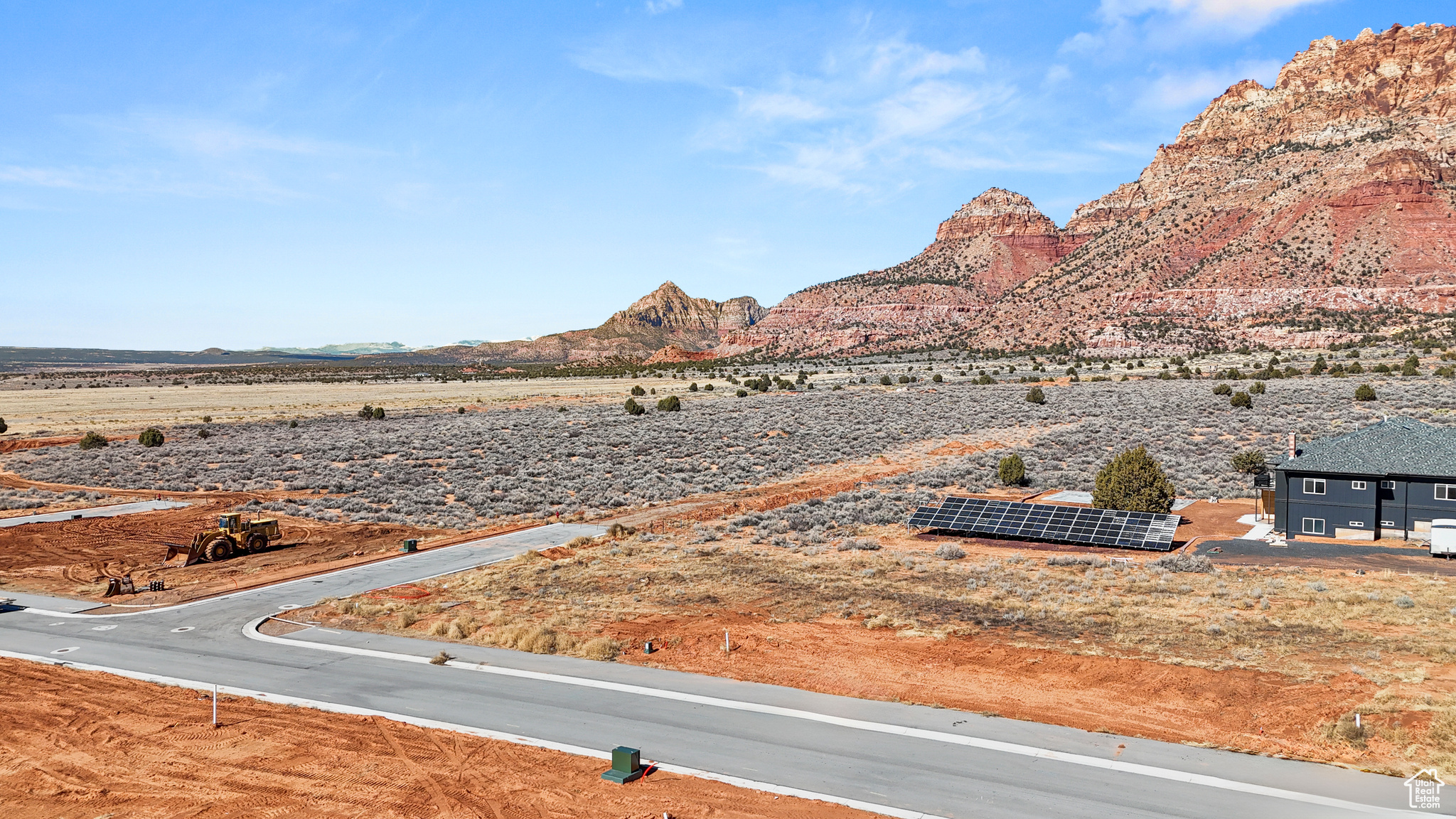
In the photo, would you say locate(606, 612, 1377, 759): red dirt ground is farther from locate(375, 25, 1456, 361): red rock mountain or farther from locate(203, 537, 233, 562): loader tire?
locate(375, 25, 1456, 361): red rock mountain

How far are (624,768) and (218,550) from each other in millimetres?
21458

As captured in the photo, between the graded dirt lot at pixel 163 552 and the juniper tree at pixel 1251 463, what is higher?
the juniper tree at pixel 1251 463

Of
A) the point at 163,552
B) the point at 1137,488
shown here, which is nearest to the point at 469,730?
the point at 163,552

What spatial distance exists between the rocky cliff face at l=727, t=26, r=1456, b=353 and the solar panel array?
367ft

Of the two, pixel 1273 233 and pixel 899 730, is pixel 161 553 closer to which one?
pixel 899 730

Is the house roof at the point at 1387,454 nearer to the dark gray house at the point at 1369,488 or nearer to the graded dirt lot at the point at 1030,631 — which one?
the dark gray house at the point at 1369,488

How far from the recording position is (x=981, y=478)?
129ft

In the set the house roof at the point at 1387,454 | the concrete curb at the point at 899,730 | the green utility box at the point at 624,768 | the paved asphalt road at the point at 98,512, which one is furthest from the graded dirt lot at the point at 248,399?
the green utility box at the point at 624,768

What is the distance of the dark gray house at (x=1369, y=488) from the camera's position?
26.3m

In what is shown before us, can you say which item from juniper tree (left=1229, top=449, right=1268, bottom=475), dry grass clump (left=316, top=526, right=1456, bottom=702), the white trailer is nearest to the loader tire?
dry grass clump (left=316, top=526, right=1456, bottom=702)

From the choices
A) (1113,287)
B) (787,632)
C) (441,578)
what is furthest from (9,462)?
(1113,287)

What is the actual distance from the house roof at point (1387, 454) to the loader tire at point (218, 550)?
32.9 meters

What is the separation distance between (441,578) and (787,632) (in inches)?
418

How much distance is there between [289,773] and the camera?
12508 millimetres
